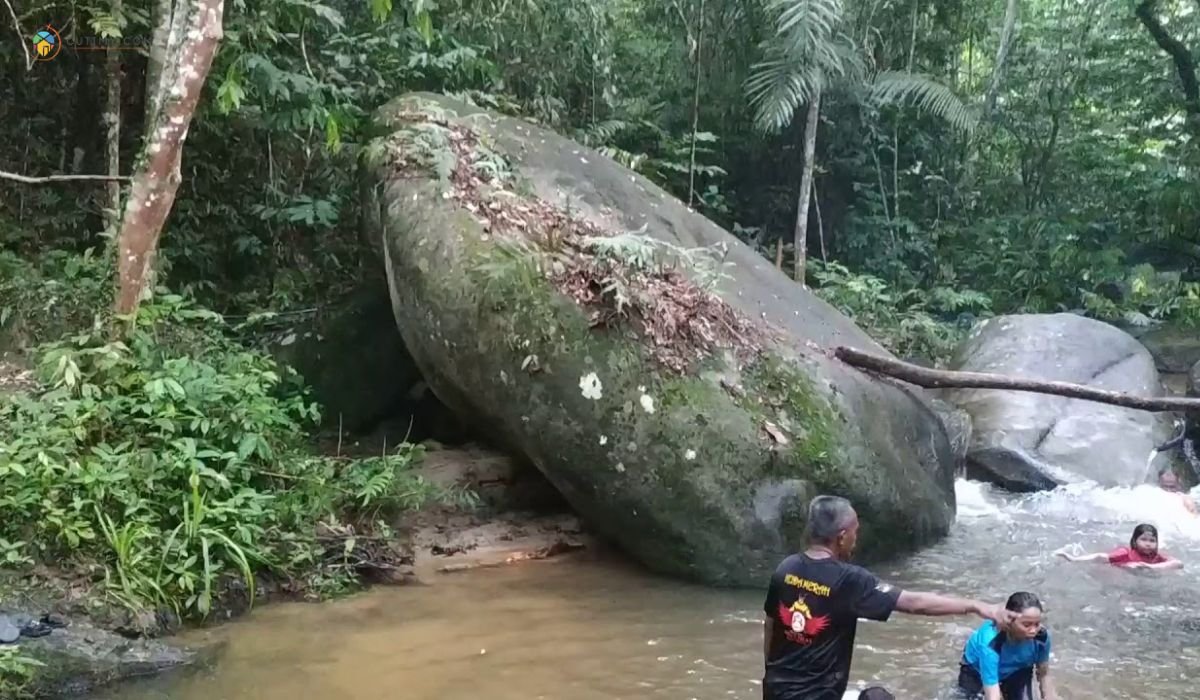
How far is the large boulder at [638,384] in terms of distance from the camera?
652 cm

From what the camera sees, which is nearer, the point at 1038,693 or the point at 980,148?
the point at 1038,693

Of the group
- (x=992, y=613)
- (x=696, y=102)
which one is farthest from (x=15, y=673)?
(x=696, y=102)

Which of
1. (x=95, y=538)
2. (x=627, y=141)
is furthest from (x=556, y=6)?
(x=95, y=538)

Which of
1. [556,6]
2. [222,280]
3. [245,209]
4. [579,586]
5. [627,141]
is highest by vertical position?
[556,6]

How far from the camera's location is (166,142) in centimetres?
655

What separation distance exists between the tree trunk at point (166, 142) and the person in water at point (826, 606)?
17.0 feet

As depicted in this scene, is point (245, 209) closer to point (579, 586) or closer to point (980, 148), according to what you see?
point (579, 586)

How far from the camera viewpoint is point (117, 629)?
5164 millimetres

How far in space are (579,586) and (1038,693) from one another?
2971mm

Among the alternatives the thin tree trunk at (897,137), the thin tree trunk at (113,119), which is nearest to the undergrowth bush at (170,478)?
the thin tree trunk at (113,119)

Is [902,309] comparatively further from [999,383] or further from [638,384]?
[638,384]

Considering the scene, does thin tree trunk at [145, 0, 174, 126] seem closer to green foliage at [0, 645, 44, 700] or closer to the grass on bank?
the grass on bank

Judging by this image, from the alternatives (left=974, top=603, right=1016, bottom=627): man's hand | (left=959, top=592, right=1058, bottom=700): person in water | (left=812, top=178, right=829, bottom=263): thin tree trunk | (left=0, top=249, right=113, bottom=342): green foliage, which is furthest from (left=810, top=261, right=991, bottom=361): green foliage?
(left=974, top=603, right=1016, bottom=627): man's hand

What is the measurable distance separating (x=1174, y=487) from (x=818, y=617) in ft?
25.5
